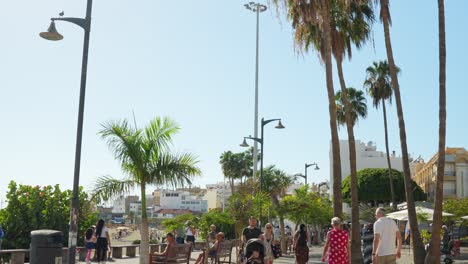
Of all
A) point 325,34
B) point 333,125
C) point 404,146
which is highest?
point 325,34

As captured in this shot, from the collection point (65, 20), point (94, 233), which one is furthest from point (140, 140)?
point (94, 233)

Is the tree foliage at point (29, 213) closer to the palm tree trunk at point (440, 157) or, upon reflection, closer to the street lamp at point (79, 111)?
the street lamp at point (79, 111)

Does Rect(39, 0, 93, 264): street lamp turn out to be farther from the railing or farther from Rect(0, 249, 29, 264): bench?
Rect(0, 249, 29, 264): bench

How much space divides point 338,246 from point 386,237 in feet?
3.50

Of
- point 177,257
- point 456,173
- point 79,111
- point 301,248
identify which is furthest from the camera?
point 456,173

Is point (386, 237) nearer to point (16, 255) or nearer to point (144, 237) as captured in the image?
point (144, 237)

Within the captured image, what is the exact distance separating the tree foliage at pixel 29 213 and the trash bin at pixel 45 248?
1102 cm

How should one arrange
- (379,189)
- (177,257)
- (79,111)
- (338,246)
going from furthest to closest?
(379,189)
(177,257)
(338,246)
(79,111)

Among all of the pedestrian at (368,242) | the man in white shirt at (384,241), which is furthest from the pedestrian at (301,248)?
the man in white shirt at (384,241)

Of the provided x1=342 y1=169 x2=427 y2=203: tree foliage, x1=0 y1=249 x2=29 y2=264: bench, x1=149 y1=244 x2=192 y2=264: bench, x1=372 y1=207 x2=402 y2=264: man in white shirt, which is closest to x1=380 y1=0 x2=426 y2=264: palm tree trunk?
x1=372 y1=207 x2=402 y2=264: man in white shirt

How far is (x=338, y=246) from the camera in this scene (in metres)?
11.6

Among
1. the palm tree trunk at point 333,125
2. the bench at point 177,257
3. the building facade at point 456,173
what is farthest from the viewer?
the building facade at point 456,173

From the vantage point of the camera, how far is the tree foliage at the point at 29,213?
21125 mm

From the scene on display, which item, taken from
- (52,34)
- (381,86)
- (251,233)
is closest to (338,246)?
(251,233)
